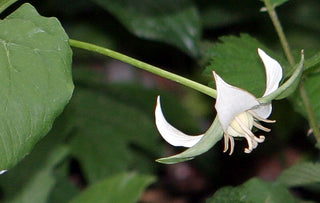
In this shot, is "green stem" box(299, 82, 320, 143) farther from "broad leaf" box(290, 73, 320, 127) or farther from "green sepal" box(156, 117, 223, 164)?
"green sepal" box(156, 117, 223, 164)

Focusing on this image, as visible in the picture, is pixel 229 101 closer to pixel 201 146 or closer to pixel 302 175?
pixel 201 146

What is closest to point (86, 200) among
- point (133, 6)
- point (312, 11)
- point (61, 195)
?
point (61, 195)

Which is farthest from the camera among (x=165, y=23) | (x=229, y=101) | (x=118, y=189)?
(x=165, y=23)

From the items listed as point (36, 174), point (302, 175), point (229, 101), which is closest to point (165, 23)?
point (36, 174)

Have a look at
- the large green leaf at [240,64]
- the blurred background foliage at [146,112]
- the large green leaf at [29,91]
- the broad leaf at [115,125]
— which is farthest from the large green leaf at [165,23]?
the large green leaf at [29,91]

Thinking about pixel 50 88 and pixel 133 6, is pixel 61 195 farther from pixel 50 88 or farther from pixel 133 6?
pixel 50 88

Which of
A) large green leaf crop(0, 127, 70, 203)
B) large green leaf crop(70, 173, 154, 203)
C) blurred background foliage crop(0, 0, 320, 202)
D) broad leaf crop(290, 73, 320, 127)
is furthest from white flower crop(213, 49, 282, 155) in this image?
large green leaf crop(0, 127, 70, 203)

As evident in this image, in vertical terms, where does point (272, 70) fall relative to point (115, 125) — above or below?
above
